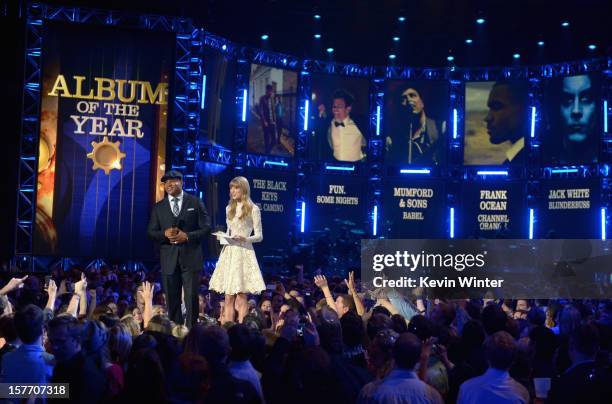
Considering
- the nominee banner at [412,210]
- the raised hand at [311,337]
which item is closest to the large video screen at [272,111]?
the nominee banner at [412,210]

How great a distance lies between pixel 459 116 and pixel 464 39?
3.00 meters

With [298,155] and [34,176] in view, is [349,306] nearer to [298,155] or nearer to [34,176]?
[34,176]

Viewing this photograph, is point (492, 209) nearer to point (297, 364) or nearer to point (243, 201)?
point (243, 201)

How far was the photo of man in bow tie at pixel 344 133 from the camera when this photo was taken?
3123 cm

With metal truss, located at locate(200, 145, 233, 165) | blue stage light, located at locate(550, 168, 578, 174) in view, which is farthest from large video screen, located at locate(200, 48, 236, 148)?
blue stage light, located at locate(550, 168, 578, 174)

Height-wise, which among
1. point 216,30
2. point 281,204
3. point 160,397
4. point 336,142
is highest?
point 216,30

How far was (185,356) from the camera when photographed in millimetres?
5121

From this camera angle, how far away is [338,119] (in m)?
31.4

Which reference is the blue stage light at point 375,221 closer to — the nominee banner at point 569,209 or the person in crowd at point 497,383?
the nominee banner at point 569,209

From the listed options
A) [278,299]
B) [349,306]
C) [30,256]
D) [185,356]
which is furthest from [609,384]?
[30,256]

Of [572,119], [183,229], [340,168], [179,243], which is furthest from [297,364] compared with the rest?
[572,119]

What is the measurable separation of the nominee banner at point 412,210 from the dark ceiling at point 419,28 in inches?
185

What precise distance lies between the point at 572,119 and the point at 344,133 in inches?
318

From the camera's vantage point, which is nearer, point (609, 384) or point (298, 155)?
point (609, 384)
